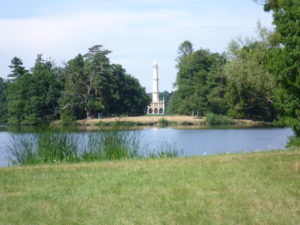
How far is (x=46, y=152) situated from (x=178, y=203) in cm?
689

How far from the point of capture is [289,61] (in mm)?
17094

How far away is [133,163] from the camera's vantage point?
11.1 m

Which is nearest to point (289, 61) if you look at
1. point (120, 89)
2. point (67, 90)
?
point (67, 90)

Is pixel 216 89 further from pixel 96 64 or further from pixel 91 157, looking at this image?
pixel 91 157

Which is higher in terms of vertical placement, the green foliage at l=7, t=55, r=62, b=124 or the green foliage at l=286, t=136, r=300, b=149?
the green foliage at l=7, t=55, r=62, b=124

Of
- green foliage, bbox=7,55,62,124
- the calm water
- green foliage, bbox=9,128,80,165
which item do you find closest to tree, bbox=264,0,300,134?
the calm water

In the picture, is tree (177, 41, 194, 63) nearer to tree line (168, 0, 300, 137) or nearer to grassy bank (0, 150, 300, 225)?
tree line (168, 0, 300, 137)

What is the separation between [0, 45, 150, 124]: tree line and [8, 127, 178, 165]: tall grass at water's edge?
1501 inches

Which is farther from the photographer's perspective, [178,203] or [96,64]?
[96,64]

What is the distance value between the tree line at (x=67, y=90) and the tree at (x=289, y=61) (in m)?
35.0

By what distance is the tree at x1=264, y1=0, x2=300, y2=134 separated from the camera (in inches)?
670

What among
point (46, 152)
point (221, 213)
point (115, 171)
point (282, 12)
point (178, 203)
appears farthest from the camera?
point (282, 12)

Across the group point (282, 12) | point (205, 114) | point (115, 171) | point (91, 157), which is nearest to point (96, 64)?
point (205, 114)

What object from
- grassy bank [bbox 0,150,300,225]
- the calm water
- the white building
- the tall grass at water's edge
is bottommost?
the calm water
